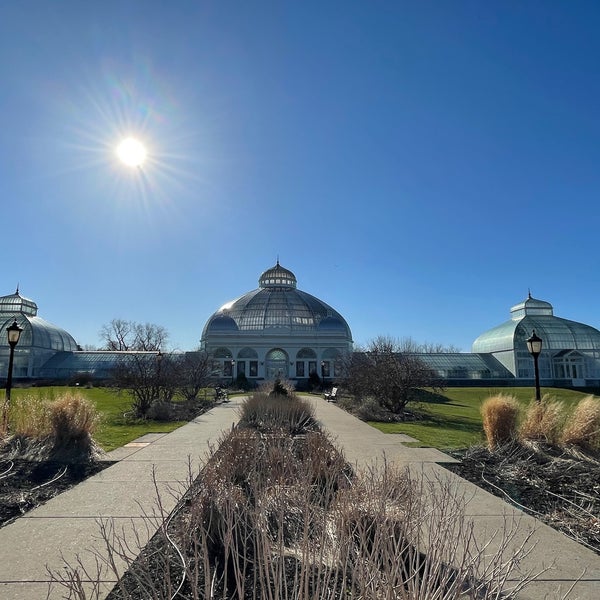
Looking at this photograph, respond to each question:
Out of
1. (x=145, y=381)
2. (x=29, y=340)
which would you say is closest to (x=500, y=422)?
(x=145, y=381)

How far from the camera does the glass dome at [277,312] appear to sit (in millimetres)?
64062

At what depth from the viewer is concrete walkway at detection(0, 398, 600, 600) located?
363cm

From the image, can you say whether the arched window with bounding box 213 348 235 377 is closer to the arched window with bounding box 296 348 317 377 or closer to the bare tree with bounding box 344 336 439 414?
the arched window with bounding box 296 348 317 377

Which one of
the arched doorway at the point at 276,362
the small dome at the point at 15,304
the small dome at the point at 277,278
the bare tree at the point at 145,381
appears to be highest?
the small dome at the point at 277,278

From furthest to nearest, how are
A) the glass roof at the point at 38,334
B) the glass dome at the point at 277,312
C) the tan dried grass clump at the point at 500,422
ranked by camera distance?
the glass dome at the point at 277,312 < the glass roof at the point at 38,334 < the tan dried grass clump at the point at 500,422

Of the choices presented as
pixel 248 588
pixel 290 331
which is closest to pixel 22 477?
pixel 248 588

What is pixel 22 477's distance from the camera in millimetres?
7410

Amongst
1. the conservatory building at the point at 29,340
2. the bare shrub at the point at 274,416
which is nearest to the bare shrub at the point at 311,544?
the bare shrub at the point at 274,416

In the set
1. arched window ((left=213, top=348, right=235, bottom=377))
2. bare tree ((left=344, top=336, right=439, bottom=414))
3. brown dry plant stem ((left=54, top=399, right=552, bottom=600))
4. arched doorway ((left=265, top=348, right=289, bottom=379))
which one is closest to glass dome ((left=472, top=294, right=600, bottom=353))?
arched doorway ((left=265, top=348, right=289, bottom=379))

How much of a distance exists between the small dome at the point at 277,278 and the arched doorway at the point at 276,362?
15.1 metres

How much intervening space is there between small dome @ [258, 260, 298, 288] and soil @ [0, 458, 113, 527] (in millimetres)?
67453

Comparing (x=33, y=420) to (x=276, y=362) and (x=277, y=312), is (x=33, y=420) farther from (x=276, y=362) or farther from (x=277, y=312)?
(x=277, y=312)

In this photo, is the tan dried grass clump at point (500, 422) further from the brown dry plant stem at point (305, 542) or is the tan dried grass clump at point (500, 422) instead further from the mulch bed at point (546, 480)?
the brown dry plant stem at point (305, 542)

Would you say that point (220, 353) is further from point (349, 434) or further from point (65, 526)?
point (65, 526)
